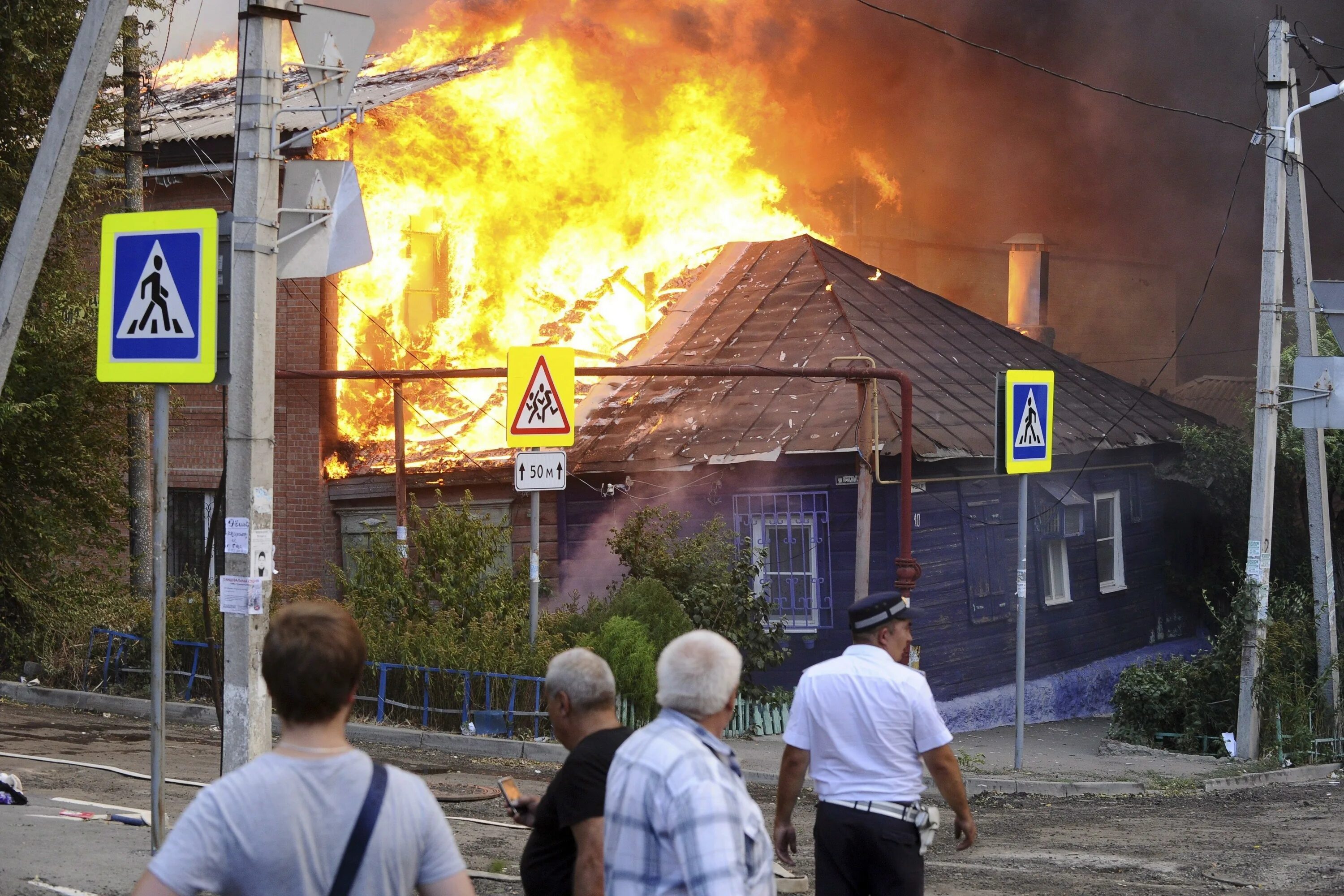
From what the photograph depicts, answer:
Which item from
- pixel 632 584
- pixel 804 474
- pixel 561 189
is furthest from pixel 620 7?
pixel 632 584

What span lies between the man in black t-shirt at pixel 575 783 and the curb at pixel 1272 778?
10169mm

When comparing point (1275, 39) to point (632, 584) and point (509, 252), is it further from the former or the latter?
point (509, 252)

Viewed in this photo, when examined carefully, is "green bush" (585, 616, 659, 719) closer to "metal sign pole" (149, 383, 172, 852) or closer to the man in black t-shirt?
"metal sign pole" (149, 383, 172, 852)

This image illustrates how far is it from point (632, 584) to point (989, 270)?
63.2ft

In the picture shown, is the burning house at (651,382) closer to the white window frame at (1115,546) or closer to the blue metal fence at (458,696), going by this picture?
the white window frame at (1115,546)

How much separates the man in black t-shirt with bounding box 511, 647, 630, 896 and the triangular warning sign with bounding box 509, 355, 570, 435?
784cm

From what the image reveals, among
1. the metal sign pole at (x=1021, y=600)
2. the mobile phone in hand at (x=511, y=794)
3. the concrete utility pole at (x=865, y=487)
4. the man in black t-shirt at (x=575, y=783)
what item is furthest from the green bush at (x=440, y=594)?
the man in black t-shirt at (x=575, y=783)

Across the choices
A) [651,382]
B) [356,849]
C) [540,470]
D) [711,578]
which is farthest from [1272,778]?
[356,849]

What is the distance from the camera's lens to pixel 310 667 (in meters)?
2.97

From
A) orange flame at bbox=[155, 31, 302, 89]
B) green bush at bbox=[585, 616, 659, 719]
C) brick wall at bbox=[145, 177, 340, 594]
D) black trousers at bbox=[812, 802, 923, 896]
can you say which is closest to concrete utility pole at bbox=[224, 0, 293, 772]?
black trousers at bbox=[812, 802, 923, 896]

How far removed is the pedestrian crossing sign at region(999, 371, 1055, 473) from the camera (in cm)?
1194

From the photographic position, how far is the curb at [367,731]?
41.8ft

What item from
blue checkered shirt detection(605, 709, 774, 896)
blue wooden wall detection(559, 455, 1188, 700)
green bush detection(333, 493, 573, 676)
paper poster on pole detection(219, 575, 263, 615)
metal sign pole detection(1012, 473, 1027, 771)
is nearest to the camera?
blue checkered shirt detection(605, 709, 774, 896)

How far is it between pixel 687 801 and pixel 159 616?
3394mm
